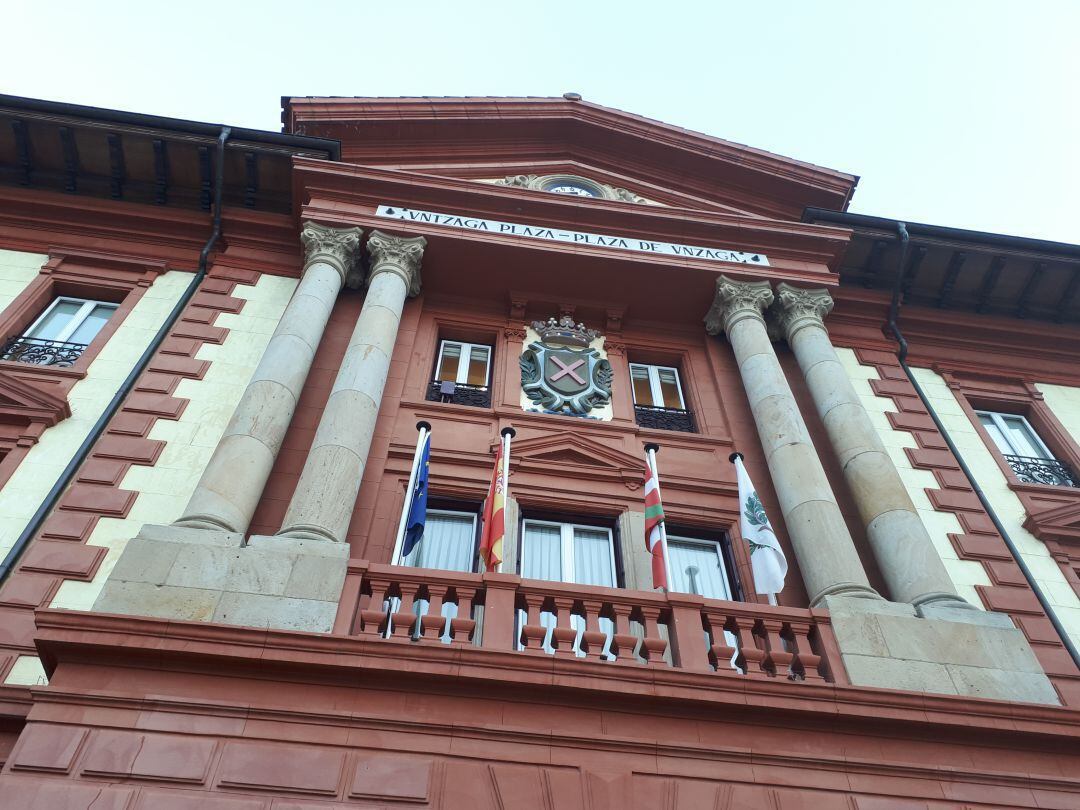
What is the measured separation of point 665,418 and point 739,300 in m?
2.76

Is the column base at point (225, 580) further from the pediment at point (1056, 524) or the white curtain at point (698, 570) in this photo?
the pediment at point (1056, 524)

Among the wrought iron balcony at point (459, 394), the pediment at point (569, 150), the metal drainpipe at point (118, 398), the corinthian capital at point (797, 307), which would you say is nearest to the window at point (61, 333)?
the metal drainpipe at point (118, 398)

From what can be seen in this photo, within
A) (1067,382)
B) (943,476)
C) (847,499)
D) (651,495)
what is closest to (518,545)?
(651,495)

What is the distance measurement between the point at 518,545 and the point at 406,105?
394 inches

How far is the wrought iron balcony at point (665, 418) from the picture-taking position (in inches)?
582

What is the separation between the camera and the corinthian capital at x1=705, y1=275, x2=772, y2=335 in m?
15.7

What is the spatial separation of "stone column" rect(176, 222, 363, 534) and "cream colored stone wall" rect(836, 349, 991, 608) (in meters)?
9.26

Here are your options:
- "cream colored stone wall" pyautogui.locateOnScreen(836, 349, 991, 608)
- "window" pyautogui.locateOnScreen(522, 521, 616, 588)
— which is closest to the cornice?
"window" pyautogui.locateOnScreen(522, 521, 616, 588)

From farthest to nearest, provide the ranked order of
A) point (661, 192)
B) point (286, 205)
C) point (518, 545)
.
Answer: point (661, 192), point (286, 205), point (518, 545)

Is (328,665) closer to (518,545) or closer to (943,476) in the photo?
(518,545)

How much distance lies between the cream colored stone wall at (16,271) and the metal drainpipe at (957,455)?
53.3ft

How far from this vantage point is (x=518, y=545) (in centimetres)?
1198

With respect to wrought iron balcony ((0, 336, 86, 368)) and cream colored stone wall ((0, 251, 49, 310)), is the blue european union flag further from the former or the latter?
cream colored stone wall ((0, 251, 49, 310))

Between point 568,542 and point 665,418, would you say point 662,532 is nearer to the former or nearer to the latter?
point 568,542
